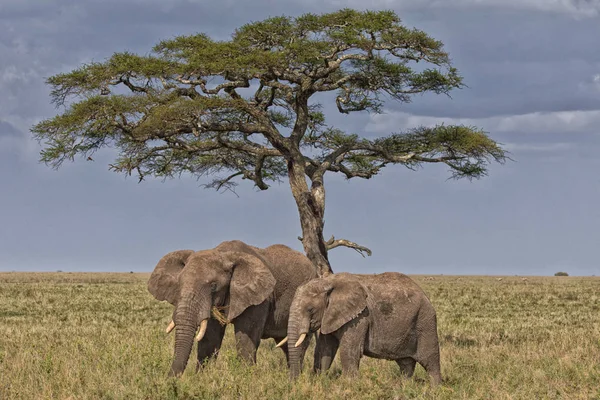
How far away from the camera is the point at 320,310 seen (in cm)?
1162

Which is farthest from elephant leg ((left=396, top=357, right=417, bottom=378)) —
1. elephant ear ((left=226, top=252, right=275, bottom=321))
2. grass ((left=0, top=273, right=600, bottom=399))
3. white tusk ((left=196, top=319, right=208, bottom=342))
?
white tusk ((left=196, top=319, right=208, bottom=342))

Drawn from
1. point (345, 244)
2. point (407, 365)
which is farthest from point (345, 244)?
point (407, 365)

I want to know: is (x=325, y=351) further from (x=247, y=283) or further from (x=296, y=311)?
(x=247, y=283)

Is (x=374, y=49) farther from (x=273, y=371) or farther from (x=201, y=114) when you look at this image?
(x=273, y=371)

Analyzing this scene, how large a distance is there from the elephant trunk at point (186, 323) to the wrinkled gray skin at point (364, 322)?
4.43 ft

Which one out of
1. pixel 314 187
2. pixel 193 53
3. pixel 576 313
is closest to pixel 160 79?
pixel 193 53

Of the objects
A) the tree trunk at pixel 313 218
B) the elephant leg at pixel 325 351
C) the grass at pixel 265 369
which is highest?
the tree trunk at pixel 313 218

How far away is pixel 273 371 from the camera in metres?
12.7

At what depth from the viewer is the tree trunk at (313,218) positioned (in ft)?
81.6

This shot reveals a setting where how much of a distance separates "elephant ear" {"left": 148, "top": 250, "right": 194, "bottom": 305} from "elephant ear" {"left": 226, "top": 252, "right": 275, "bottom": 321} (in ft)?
3.41

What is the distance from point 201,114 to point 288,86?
3.50 metres

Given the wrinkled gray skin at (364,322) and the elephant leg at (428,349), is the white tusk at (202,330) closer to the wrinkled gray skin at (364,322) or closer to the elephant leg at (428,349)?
the wrinkled gray skin at (364,322)

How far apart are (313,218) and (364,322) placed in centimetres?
1335

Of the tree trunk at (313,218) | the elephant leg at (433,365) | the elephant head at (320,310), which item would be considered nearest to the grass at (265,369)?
the elephant leg at (433,365)
